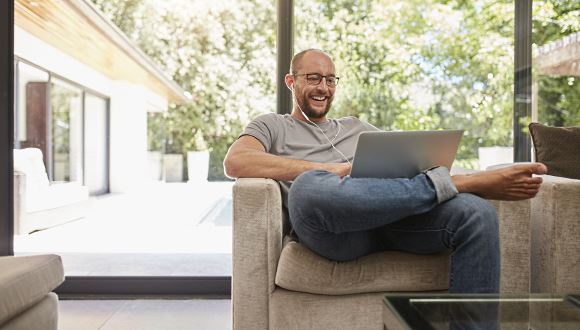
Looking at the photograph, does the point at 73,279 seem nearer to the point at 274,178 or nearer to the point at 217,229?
the point at 217,229

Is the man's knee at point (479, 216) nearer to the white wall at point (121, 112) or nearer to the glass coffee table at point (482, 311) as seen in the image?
the glass coffee table at point (482, 311)

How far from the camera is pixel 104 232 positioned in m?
3.26

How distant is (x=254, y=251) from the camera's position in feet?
5.61

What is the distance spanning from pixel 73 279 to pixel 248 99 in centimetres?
140

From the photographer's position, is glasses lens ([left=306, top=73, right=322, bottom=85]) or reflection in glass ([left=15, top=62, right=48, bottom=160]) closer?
glasses lens ([left=306, top=73, right=322, bottom=85])

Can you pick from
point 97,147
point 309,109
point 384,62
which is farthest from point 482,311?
point 97,147

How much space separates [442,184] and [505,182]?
8.5 inches

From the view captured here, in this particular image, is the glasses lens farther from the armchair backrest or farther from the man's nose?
the armchair backrest

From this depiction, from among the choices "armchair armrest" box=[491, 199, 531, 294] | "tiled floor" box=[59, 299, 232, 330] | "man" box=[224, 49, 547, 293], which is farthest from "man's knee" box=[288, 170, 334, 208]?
"tiled floor" box=[59, 299, 232, 330]

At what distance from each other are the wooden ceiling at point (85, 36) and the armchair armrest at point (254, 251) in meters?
1.56

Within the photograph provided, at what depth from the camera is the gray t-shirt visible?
7.04 ft

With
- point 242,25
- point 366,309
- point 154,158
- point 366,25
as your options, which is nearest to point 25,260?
point 366,309

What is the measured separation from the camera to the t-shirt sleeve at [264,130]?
209 centimetres

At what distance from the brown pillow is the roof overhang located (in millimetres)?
811
